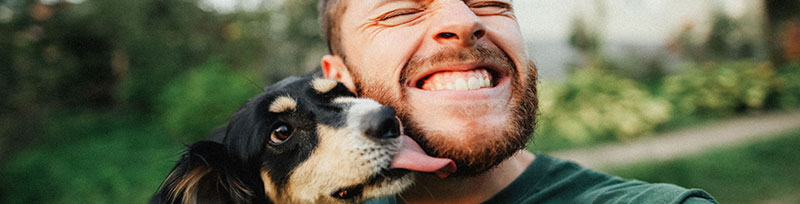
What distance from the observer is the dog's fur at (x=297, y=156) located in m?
2.11

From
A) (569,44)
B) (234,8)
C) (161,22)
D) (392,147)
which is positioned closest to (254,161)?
(392,147)

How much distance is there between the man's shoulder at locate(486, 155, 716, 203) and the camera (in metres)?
2.02

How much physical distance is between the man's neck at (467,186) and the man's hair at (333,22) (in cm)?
84

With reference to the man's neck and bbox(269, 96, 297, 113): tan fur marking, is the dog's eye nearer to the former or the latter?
bbox(269, 96, 297, 113): tan fur marking

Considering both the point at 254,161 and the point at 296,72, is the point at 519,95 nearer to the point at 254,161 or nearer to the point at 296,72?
the point at 254,161

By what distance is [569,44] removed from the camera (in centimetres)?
1478

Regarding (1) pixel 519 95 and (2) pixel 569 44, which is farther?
(2) pixel 569 44

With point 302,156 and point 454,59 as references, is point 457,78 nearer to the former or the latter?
point 454,59

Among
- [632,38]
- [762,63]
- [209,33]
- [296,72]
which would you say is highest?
[209,33]

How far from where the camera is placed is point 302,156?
227 cm

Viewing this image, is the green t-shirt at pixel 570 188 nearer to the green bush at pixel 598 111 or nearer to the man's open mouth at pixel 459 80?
the man's open mouth at pixel 459 80

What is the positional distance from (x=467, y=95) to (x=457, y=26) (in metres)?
0.30

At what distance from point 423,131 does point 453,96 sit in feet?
0.67

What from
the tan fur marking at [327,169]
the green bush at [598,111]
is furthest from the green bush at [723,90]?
the tan fur marking at [327,169]
